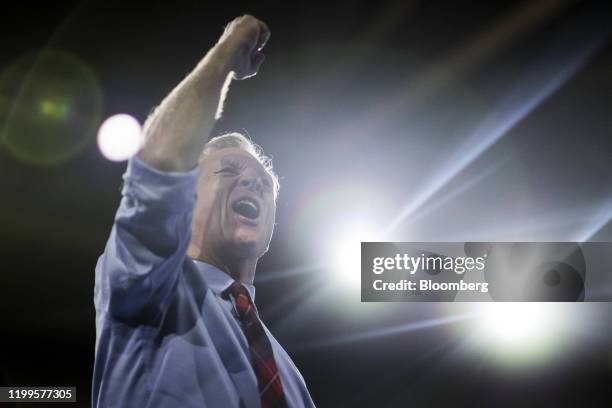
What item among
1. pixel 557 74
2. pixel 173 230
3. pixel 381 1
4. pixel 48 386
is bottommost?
pixel 48 386

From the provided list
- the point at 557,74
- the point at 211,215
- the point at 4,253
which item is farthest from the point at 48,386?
the point at 557,74

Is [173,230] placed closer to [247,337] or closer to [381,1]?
[247,337]

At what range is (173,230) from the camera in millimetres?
683

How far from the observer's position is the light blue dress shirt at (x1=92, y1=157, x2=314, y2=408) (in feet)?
2.20

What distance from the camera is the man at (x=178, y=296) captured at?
Answer: 675mm

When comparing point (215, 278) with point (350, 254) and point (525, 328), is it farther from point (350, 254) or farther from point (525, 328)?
point (525, 328)

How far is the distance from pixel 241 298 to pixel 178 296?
206mm

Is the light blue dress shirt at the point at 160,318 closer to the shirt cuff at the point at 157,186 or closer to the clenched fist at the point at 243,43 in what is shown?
the shirt cuff at the point at 157,186

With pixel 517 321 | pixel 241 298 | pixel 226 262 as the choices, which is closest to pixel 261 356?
pixel 241 298

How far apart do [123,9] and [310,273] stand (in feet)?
5.25

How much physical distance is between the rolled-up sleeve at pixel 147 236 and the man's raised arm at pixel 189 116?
0.06ft

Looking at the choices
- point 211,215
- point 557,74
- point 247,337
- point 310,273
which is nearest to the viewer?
point 247,337

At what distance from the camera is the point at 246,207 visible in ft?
4.00

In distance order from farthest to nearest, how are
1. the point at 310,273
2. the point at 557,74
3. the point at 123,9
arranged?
1. the point at 310,273
2. the point at 557,74
3. the point at 123,9
